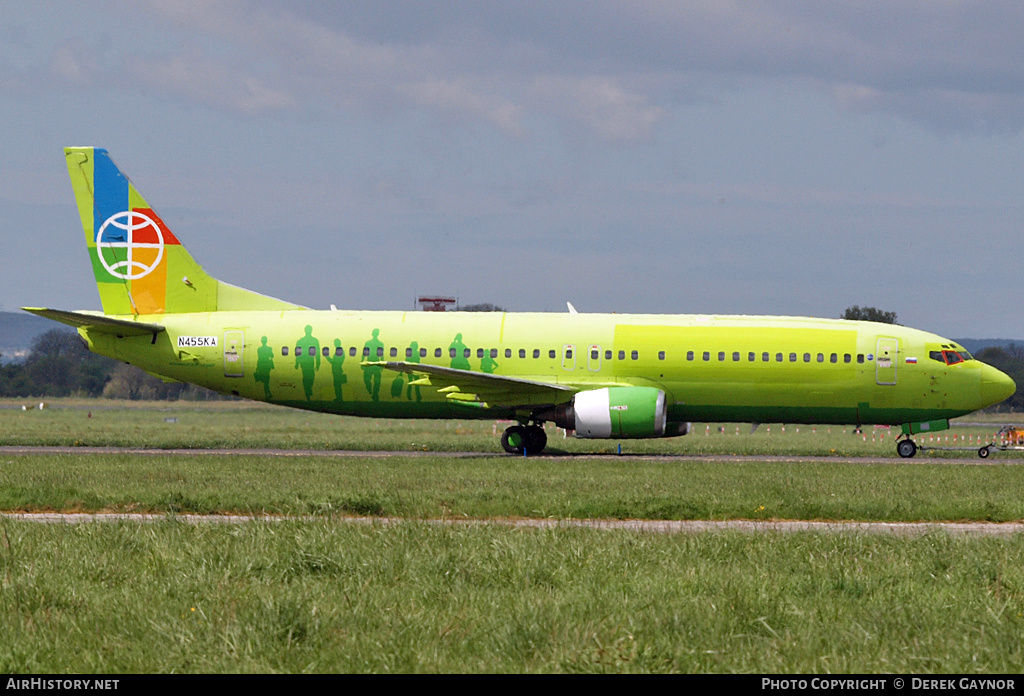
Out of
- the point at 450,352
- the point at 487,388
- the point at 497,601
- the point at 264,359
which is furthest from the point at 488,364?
the point at 497,601

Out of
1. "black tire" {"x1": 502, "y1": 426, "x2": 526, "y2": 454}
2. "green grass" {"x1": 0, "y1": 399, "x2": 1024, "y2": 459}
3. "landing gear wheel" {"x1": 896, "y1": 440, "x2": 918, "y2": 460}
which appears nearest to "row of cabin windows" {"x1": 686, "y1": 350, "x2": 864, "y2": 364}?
"green grass" {"x1": 0, "y1": 399, "x2": 1024, "y2": 459}

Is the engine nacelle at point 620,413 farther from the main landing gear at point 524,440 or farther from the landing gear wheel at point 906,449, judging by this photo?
the landing gear wheel at point 906,449

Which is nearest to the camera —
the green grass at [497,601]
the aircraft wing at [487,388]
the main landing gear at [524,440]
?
the green grass at [497,601]

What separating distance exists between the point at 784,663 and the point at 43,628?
619cm

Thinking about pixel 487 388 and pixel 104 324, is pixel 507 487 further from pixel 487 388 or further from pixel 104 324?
pixel 104 324

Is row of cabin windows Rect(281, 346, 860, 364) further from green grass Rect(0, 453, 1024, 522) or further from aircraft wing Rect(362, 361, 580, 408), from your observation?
green grass Rect(0, 453, 1024, 522)

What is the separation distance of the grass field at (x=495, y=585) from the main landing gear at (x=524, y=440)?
1185cm

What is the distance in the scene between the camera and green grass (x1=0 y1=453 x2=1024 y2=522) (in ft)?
58.3

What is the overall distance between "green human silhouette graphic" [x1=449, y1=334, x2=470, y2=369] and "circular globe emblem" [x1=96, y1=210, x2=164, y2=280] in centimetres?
943

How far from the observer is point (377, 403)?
107 ft

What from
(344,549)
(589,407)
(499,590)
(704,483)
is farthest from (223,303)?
(499,590)

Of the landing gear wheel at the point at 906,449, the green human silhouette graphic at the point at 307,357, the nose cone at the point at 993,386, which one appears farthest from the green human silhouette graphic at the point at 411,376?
the nose cone at the point at 993,386

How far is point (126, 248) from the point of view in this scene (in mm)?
33719

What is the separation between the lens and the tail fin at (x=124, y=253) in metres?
33.7
